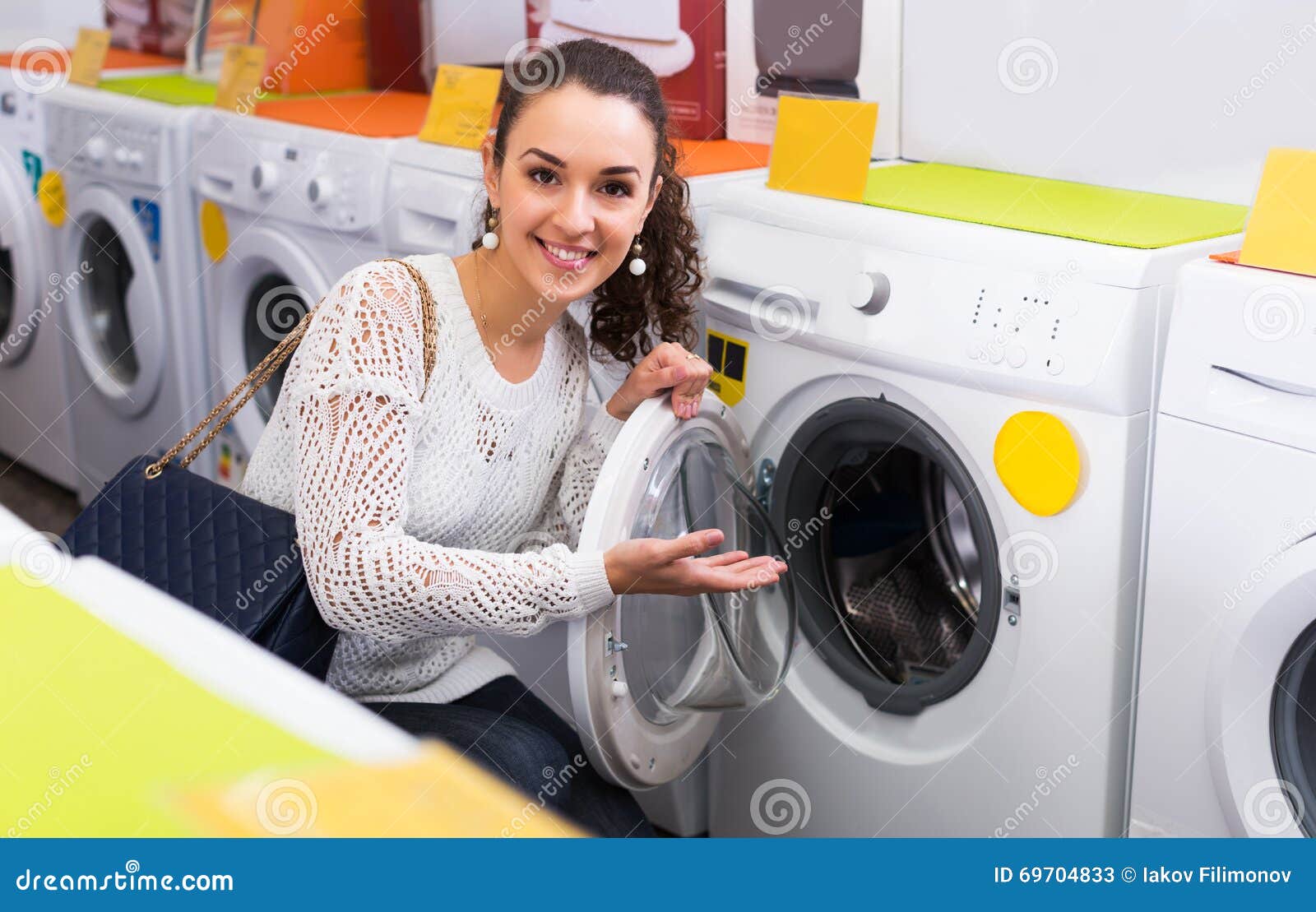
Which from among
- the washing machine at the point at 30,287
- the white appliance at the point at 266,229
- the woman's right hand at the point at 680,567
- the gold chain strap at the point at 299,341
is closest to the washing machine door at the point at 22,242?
the washing machine at the point at 30,287

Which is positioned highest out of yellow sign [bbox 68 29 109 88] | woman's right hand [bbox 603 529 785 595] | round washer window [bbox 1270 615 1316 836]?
yellow sign [bbox 68 29 109 88]

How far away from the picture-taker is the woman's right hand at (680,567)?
115 centimetres

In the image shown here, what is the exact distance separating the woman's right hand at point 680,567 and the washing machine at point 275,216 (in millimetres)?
927

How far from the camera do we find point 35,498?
2.97m

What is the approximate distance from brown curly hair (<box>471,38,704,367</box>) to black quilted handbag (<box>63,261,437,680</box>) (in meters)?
0.23

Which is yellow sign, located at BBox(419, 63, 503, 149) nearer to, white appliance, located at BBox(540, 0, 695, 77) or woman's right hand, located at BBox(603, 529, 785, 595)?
white appliance, located at BBox(540, 0, 695, 77)

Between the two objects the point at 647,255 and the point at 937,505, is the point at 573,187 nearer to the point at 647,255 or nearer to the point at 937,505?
the point at 647,255

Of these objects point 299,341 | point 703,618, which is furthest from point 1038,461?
point 299,341

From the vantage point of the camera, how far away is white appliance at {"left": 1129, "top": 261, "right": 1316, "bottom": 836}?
1.10 metres

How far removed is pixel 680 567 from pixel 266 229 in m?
1.27

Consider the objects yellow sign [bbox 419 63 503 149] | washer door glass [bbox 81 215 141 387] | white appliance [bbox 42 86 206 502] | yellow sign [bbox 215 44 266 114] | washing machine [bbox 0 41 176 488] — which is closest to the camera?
yellow sign [bbox 419 63 503 149]

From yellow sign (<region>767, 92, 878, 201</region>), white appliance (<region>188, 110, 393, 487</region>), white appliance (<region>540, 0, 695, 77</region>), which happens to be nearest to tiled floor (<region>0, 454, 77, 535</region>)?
white appliance (<region>188, 110, 393, 487</region>)
